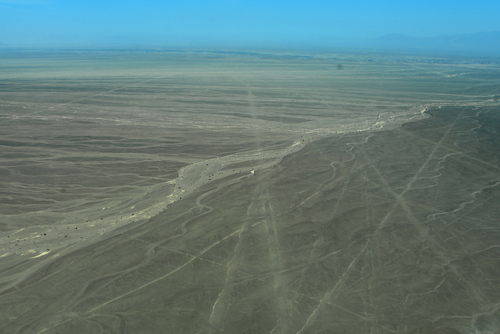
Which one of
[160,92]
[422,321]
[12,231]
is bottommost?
[422,321]

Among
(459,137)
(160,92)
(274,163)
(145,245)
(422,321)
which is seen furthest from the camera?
(160,92)

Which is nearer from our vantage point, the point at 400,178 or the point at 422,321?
the point at 422,321

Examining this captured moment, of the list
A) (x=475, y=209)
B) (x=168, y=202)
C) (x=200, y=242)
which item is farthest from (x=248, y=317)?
(x=475, y=209)

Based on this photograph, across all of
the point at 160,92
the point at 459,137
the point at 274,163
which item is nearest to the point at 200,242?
the point at 274,163

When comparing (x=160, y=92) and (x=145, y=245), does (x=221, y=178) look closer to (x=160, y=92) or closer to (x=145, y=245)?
(x=145, y=245)

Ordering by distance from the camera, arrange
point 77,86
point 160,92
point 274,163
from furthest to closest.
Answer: point 77,86
point 160,92
point 274,163

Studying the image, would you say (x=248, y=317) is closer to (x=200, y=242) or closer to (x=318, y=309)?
(x=318, y=309)

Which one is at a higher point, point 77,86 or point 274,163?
point 77,86
